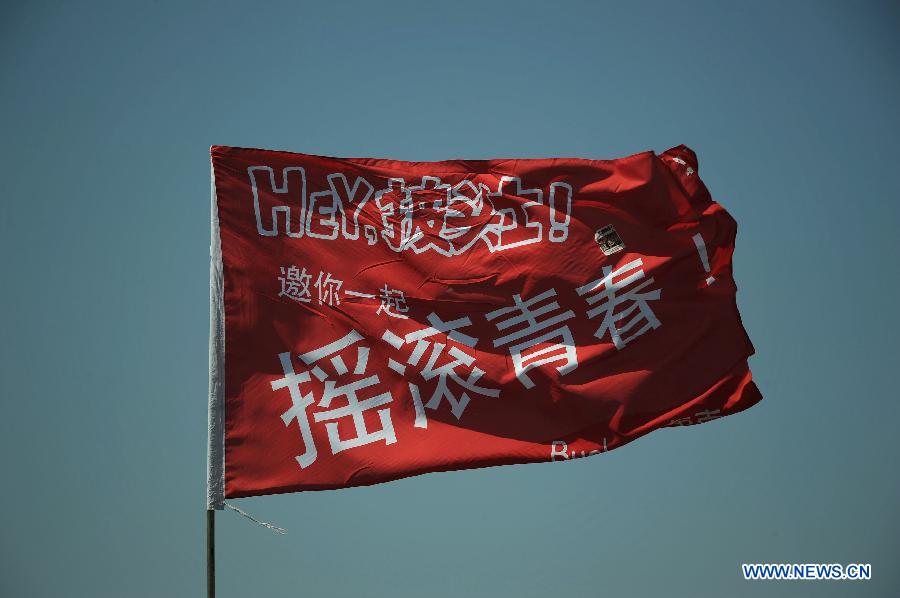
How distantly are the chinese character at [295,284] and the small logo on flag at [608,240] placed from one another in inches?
174

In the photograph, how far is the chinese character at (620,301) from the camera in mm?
18594

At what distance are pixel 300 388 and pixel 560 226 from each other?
4683 millimetres

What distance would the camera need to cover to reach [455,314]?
1820 cm

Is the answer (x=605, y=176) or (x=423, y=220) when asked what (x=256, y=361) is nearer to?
(x=423, y=220)

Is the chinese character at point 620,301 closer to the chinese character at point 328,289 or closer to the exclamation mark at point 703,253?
the exclamation mark at point 703,253

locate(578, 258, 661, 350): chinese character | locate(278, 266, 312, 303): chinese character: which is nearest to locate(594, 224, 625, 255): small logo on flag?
locate(578, 258, 661, 350): chinese character

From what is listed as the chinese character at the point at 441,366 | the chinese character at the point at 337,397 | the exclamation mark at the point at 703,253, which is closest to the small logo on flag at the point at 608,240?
the exclamation mark at the point at 703,253

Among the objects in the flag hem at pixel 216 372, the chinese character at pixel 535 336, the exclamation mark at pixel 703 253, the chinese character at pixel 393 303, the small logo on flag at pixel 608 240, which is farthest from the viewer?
the exclamation mark at pixel 703 253

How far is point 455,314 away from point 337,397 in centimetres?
221

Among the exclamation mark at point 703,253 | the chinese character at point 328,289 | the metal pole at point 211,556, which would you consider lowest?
the metal pole at point 211,556

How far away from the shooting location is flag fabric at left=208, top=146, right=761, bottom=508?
55.1 ft

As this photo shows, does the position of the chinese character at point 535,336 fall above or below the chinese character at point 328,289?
below

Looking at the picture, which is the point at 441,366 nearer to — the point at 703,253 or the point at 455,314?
the point at 455,314

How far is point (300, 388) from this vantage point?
16.9 m
